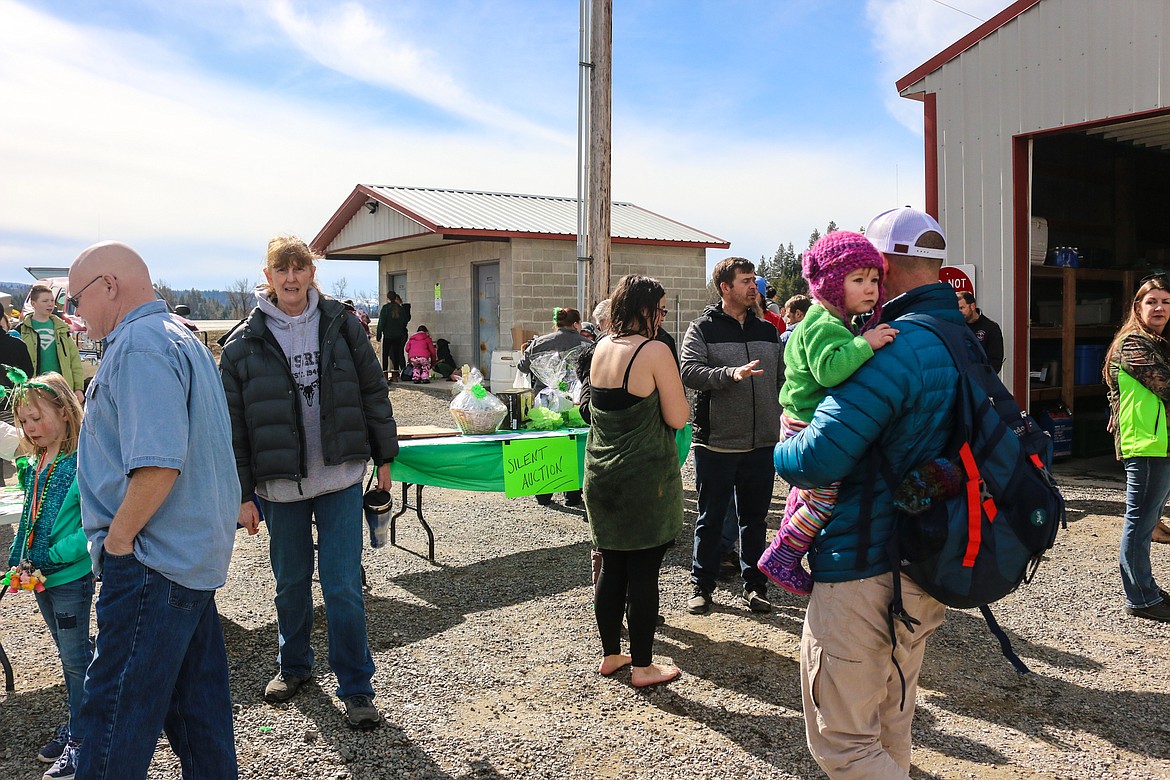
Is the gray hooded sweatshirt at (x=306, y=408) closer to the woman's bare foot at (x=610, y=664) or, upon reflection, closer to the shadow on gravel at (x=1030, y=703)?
the woman's bare foot at (x=610, y=664)

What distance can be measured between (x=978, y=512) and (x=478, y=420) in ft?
13.4

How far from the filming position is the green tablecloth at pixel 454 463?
5.44m

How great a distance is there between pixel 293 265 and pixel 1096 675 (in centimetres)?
400

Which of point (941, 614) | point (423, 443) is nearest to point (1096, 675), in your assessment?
point (941, 614)

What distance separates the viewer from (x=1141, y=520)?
4.44 metres

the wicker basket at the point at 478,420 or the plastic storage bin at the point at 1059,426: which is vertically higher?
the wicker basket at the point at 478,420

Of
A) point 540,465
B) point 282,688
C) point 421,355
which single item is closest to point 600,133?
point 540,465

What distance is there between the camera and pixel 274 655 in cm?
423

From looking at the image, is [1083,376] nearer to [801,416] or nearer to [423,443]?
[423,443]

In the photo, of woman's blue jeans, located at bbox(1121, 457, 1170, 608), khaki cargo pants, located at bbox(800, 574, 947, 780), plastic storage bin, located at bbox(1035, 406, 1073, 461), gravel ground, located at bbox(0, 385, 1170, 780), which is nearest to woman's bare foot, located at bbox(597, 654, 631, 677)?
gravel ground, located at bbox(0, 385, 1170, 780)

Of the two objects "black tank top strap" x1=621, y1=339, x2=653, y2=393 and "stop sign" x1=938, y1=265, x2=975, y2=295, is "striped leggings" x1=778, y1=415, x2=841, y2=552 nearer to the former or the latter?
"black tank top strap" x1=621, y1=339, x2=653, y2=393

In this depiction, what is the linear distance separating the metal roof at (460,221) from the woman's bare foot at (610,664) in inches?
470

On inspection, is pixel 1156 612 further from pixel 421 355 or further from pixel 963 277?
pixel 421 355

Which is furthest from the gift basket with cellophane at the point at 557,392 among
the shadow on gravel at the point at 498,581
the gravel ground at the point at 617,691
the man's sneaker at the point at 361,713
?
the man's sneaker at the point at 361,713
